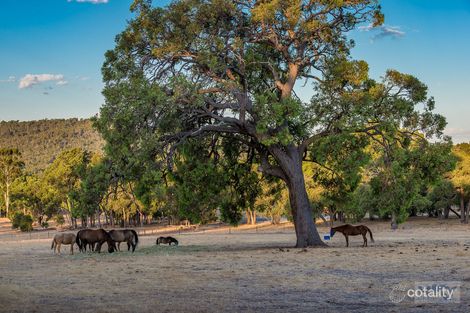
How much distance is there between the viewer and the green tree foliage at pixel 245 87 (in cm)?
2273

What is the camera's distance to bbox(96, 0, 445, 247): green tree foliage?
22.7 m

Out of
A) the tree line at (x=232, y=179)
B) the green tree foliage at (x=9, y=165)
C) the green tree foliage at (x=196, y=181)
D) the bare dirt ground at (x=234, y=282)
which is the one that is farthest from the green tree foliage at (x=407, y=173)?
the green tree foliage at (x=9, y=165)

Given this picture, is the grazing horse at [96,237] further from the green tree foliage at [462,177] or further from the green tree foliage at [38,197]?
the green tree foliage at [38,197]

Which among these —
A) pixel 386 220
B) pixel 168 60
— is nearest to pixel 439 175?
pixel 168 60

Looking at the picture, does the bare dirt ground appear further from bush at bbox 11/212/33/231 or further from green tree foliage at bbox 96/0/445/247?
bush at bbox 11/212/33/231

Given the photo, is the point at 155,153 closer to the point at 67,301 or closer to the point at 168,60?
the point at 168,60

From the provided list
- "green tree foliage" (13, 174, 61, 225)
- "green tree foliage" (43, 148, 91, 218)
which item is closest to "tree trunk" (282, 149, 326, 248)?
"green tree foliage" (43, 148, 91, 218)

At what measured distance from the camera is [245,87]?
1021 inches

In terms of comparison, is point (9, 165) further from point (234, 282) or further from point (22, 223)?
point (234, 282)

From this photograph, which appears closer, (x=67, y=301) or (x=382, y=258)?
(x=67, y=301)

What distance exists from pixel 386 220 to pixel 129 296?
71.0 m

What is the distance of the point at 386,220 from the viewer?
78750 mm

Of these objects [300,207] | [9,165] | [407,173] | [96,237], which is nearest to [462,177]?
[407,173]

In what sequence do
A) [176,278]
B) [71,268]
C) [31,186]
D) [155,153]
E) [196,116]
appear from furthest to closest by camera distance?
[31,186] → [196,116] → [155,153] → [71,268] → [176,278]
